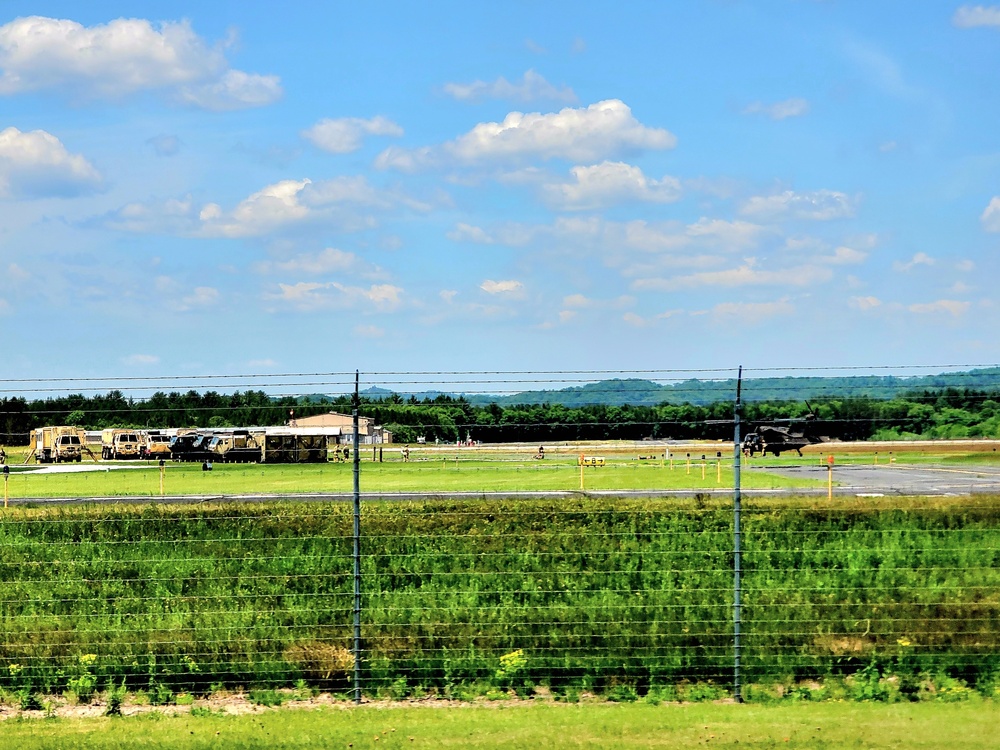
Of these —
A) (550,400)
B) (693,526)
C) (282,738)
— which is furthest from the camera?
(693,526)

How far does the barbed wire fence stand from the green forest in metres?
0.09

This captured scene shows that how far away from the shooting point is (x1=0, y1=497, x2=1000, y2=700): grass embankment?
1178cm

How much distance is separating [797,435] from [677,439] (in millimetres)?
2117

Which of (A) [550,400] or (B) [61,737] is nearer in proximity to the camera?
(B) [61,737]

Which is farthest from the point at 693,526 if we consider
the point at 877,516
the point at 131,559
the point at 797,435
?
the point at 131,559

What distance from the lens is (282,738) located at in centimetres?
960

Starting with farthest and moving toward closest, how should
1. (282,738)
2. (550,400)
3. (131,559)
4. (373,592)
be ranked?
(131,559) < (373,592) < (550,400) < (282,738)

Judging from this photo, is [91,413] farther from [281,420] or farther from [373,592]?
[373,592]

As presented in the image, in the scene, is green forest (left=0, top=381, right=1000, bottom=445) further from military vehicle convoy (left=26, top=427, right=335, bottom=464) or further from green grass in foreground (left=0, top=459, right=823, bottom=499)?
green grass in foreground (left=0, top=459, right=823, bottom=499)

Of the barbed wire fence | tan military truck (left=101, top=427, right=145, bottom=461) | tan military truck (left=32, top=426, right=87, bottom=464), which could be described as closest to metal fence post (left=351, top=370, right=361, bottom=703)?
the barbed wire fence

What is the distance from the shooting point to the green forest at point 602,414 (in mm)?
11625

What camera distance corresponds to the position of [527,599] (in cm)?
1491

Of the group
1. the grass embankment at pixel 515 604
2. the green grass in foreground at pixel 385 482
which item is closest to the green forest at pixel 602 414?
the grass embankment at pixel 515 604

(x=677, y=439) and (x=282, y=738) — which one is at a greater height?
(x=677, y=439)
